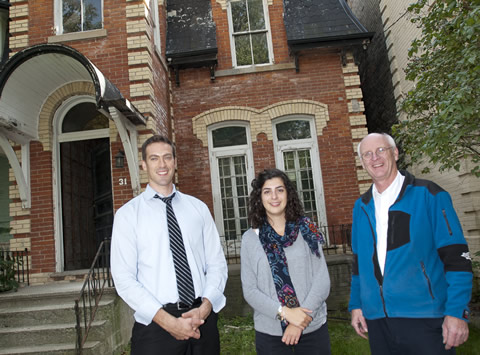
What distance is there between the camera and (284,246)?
97.2 inches

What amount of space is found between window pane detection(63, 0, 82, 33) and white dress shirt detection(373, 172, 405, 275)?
7168mm

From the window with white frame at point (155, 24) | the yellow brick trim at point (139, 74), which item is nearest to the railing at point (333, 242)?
the yellow brick trim at point (139, 74)

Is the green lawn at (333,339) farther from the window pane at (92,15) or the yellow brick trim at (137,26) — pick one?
the window pane at (92,15)

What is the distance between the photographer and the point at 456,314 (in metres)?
2.06

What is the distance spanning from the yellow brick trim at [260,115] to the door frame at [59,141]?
7.23ft

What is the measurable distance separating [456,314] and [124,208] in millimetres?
2195

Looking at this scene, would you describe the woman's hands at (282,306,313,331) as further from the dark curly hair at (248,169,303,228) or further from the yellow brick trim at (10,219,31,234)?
the yellow brick trim at (10,219,31,234)

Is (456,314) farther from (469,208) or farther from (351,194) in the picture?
(351,194)

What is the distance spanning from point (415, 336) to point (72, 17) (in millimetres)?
8097

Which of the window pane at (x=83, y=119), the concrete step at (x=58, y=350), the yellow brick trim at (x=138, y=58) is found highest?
the yellow brick trim at (x=138, y=58)

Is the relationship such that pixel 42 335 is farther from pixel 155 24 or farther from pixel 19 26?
pixel 155 24

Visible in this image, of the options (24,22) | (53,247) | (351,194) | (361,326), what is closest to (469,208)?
(351,194)

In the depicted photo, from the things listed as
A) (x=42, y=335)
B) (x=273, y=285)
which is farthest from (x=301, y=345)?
(x=42, y=335)

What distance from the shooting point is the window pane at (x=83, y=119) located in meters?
7.39
